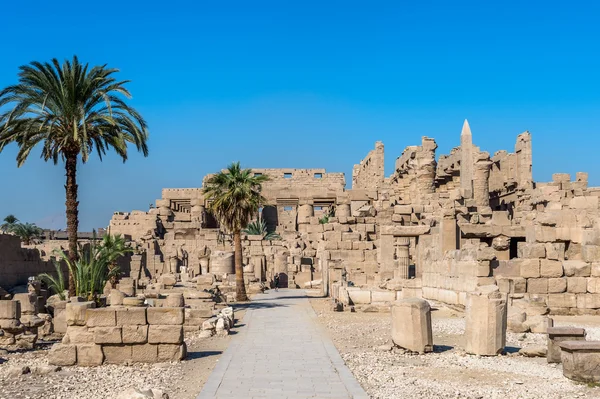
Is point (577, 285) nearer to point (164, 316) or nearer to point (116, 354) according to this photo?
point (164, 316)

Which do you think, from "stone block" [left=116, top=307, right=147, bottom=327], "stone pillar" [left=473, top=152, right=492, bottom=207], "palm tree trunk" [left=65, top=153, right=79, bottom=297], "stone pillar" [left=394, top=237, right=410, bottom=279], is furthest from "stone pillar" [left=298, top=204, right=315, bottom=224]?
"stone block" [left=116, top=307, right=147, bottom=327]

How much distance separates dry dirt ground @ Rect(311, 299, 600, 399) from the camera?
8070 mm

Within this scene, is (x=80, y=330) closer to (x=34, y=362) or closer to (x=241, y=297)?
(x=34, y=362)

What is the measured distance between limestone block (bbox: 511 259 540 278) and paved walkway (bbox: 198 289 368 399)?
4.85 m

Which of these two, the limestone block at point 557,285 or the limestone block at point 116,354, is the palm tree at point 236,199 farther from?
the limestone block at point 116,354

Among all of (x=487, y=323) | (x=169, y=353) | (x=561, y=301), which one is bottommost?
(x=169, y=353)

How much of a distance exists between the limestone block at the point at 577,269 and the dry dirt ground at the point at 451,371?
2.78 meters

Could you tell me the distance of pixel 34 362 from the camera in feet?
35.6

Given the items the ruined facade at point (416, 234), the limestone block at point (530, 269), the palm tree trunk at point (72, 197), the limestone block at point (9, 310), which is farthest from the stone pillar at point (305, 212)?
the limestone block at point (9, 310)

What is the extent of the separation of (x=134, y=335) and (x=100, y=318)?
0.54m

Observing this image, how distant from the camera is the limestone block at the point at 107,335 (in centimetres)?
1018

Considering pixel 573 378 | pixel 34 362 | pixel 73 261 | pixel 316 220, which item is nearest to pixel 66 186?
pixel 73 261

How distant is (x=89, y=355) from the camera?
33.3 feet

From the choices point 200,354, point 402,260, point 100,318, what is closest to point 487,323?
point 200,354
